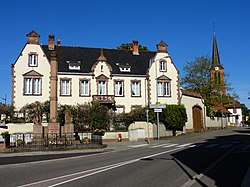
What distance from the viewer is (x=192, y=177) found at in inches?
408

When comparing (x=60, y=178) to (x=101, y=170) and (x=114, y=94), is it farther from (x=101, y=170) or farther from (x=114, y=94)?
(x=114, y=94)

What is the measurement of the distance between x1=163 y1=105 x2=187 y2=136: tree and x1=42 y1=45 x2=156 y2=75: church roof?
8.57m

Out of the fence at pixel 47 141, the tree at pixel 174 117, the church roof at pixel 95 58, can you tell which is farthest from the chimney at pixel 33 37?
the tree at pixel 174 117

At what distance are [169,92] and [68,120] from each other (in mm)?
21321

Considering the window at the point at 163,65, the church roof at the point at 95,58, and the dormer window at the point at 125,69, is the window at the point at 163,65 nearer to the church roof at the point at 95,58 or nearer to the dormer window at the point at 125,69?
the church roof at the point at 95,58

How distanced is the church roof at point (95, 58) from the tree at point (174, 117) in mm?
8573

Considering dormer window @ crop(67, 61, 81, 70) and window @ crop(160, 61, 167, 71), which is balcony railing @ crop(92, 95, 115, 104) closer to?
dormer window @ crop(67, 61, 81, 70)

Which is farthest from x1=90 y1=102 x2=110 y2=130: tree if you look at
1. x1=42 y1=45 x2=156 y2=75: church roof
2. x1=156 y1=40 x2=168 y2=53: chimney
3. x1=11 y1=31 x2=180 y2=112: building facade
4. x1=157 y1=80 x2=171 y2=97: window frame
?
x1=156 y1=40 x2=168 y2=53: chimney

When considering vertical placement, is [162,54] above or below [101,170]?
above

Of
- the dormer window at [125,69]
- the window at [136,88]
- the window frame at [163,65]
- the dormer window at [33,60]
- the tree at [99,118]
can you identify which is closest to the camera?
the tree at [99,118]

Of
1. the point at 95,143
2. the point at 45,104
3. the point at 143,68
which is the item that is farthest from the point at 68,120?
the point at 143,68

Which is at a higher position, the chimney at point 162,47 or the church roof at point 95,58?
the chimney at point 162,47

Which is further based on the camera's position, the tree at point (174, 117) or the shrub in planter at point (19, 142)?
the tree at point (174, 117)

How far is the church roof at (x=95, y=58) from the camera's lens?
138ft
